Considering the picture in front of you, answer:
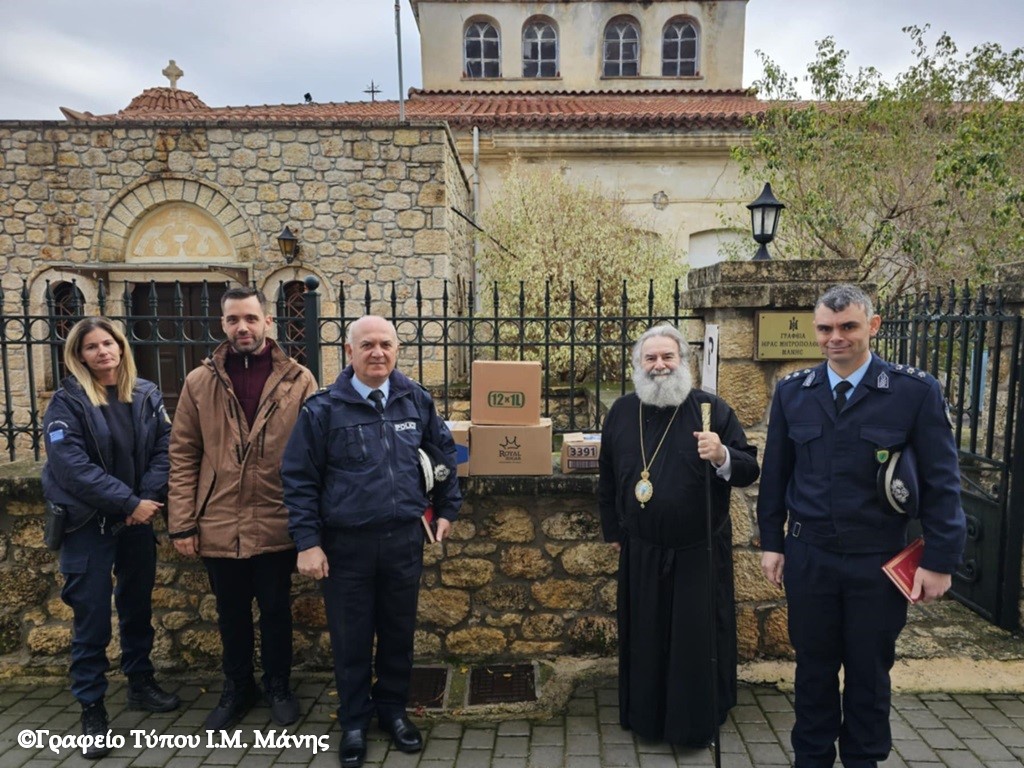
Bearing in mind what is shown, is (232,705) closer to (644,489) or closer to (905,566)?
(644,489)

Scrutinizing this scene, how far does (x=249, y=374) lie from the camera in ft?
10.3

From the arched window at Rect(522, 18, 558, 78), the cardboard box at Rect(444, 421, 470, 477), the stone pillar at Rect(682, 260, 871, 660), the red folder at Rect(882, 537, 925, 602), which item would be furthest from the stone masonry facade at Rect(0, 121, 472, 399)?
the arched window at Rect(522, 18, 558, 78)

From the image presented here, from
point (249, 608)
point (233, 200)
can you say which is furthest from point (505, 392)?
point (233, 200)

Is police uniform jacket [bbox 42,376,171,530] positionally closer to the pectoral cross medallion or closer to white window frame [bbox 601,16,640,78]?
the pectoral cross medallion

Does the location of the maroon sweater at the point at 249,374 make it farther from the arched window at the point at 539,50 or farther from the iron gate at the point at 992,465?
the arched window at the point at 539,50

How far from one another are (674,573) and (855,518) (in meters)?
0.81

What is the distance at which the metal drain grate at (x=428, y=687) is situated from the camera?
3.37 m

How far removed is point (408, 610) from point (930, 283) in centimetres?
764

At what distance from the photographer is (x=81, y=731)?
122 inches

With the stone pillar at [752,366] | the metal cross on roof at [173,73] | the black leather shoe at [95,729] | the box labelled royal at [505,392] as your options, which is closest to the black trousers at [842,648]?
the stone pillar at [752,366]

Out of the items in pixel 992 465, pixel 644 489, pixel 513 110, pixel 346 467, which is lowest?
pixel 992 465

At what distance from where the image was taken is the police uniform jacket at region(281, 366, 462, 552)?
9.21 ft

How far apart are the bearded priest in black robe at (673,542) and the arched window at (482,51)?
599 inches

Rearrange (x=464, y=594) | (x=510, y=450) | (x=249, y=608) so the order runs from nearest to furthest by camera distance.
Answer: (x=249, y=608)
(x=510, y=450)
(x=464, y=594)
